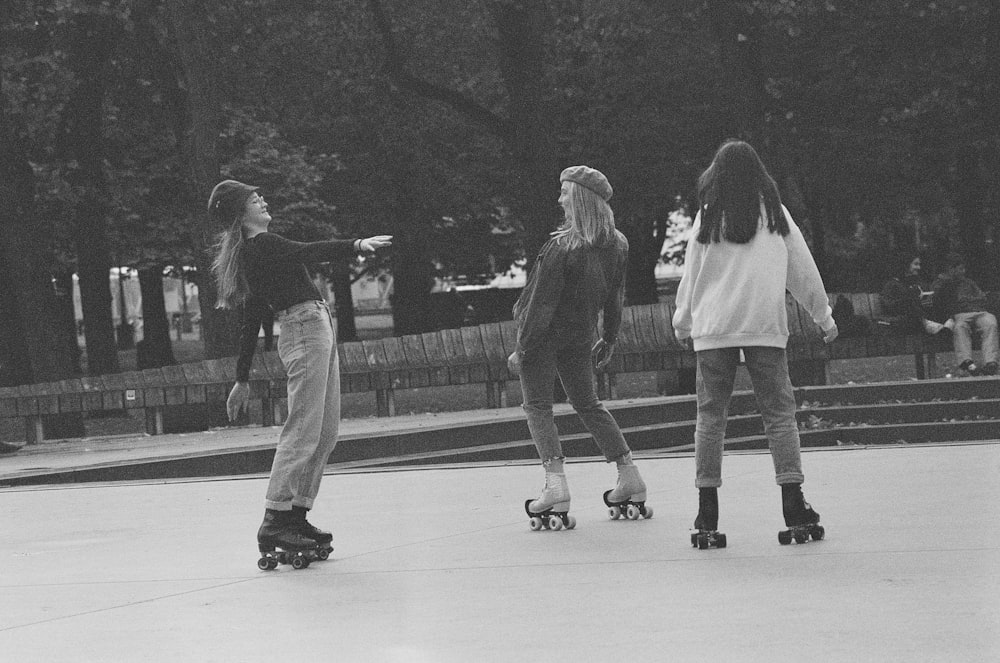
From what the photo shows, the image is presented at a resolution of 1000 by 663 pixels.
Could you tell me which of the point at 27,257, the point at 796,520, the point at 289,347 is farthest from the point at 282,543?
the point at 27,257

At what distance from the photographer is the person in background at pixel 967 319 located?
61.9 ft

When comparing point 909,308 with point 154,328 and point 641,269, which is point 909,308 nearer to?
point 641,269

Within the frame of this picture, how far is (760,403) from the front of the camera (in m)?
7.31

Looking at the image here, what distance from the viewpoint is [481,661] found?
4.95 meters

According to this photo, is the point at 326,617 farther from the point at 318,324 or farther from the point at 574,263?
the point at 574,263

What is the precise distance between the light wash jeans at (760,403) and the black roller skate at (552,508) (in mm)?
1044

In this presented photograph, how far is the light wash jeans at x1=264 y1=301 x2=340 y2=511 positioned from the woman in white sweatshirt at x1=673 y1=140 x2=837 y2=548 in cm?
162

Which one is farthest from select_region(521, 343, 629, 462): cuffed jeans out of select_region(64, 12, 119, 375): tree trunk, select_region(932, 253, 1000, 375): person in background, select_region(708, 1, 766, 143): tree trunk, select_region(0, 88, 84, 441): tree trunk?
select_region(64, 12, 119, 375): tree trunk

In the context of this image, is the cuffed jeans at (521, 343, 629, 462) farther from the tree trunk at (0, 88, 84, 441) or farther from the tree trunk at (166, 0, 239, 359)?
the tree trunk at (0, 88, 84, 441)

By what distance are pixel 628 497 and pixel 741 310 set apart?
1529 millimetres

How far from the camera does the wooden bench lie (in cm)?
1864

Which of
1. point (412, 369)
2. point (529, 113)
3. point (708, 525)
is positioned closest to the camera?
point (708, 525)

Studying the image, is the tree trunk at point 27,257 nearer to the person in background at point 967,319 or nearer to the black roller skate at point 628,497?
the person in background at point 967,319

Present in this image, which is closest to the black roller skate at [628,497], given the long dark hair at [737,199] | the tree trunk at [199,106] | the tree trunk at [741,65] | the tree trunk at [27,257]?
the long dark hair at [737,199]
